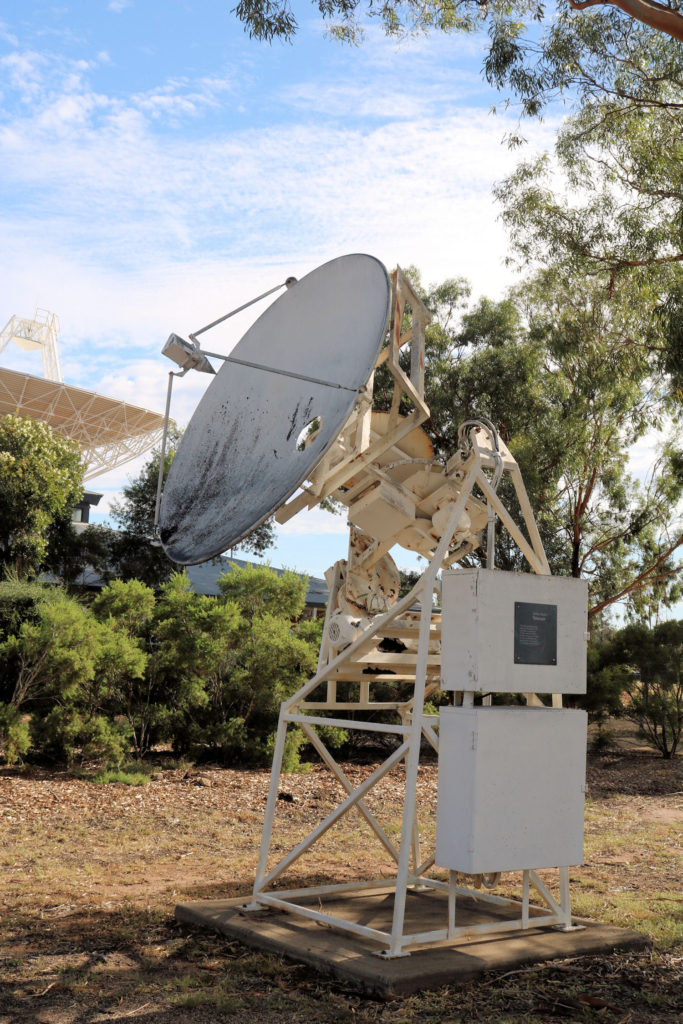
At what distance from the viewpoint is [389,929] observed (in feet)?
19.5

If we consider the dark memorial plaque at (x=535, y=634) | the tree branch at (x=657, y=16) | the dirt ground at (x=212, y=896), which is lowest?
the dirt ground at (x=212, y=896)

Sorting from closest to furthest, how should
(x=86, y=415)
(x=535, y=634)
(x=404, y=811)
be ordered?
(x=404, y=811)
(x=535, y=634)
(x=86, y=415)

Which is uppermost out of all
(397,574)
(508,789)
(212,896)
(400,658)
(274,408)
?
(274,408)

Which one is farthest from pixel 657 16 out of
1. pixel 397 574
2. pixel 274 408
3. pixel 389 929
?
pixel 389 929

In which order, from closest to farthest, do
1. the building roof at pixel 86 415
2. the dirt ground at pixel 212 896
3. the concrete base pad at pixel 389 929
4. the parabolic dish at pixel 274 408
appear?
the dirt ground at pixel 212 896, the concrete base pad at pixel 389 929, the parabolic dish at pixel 274 408, the building roof at pixel 86 415

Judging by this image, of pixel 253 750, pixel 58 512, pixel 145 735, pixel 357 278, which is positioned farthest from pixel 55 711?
pixel 58 512

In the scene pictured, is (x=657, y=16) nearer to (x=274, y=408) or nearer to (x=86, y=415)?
(x=274, y=408)

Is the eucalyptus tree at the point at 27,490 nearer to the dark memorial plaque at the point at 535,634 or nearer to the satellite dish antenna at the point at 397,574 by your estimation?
the satellite dish antenna at the point at 397,574

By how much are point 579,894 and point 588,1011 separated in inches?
119

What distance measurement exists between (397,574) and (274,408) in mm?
1558

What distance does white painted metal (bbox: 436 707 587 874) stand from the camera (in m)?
5.41

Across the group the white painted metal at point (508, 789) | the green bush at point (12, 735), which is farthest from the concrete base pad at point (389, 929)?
the green bush at point (12, 735)

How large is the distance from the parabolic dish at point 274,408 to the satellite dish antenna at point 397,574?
0.6 inches

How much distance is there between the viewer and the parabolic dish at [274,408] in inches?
213
